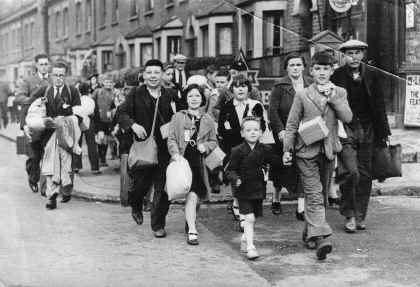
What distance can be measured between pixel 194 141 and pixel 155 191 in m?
0.73

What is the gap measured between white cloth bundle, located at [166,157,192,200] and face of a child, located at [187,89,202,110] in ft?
1.89

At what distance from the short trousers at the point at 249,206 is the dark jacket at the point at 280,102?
1365 mm

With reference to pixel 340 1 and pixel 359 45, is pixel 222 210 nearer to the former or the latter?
pixel 359 45

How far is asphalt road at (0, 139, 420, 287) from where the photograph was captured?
18.7 feet

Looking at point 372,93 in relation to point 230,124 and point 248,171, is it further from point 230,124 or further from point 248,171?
point 248,171

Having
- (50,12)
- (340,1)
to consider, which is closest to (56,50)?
(50,12)

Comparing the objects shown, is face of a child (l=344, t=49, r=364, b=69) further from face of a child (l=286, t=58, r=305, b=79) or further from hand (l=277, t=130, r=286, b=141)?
hand (l=277, t=130, r=286, b=141)

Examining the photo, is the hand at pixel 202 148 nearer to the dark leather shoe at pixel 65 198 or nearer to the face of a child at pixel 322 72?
the face of a child at pixel 322 72

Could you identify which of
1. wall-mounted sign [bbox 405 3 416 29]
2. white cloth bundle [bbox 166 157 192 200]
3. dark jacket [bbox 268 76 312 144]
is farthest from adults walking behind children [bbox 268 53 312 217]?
wall-mounted sign [bbox 405 3 416 29]

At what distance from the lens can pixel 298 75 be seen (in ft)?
26.1

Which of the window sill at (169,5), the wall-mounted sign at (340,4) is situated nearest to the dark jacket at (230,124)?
the wall-mounted sign at (340,4)

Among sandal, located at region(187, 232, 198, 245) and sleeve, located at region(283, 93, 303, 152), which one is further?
sandal, located at region(187, 232, 198, 245)

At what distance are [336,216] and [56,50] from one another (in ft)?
52.6

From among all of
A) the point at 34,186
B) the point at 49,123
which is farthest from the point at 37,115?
the point at 34,186
